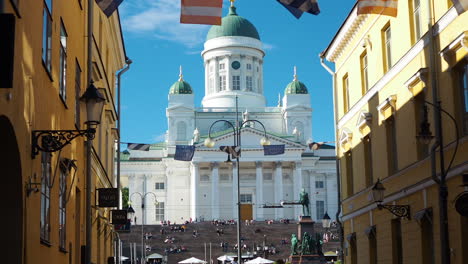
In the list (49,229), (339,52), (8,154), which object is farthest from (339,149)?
(8,154)

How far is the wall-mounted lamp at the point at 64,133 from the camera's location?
44.2ft

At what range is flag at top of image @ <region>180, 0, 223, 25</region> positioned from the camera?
19438 millimetres

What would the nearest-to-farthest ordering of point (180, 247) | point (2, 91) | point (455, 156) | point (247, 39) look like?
1. point (2, 91)
2. point (455, 156)
3. point (180, 247)
4. point (247, 39)

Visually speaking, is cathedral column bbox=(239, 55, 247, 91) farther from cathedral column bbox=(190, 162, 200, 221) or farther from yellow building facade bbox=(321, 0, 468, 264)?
yellow building facade bbox=(321, 0, 468, 264)

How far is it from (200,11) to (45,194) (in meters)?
6.11

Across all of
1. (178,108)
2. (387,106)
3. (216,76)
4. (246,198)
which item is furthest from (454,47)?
(216,76)

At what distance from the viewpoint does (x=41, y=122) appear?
1447 cm

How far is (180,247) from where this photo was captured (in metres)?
83.5

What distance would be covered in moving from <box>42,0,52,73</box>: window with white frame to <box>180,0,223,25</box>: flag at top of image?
419 centimetres

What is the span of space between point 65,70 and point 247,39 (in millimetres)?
111836

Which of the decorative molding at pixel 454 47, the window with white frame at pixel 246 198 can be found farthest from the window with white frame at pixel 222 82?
the decorative molding at pixel 454 47

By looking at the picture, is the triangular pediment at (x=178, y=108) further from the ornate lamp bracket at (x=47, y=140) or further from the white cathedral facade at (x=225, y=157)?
the ornate lamp bracket at (x=47, y=140)

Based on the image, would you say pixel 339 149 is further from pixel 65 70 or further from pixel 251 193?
pixel 251 193

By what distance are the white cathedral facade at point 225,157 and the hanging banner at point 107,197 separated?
8470 cm
